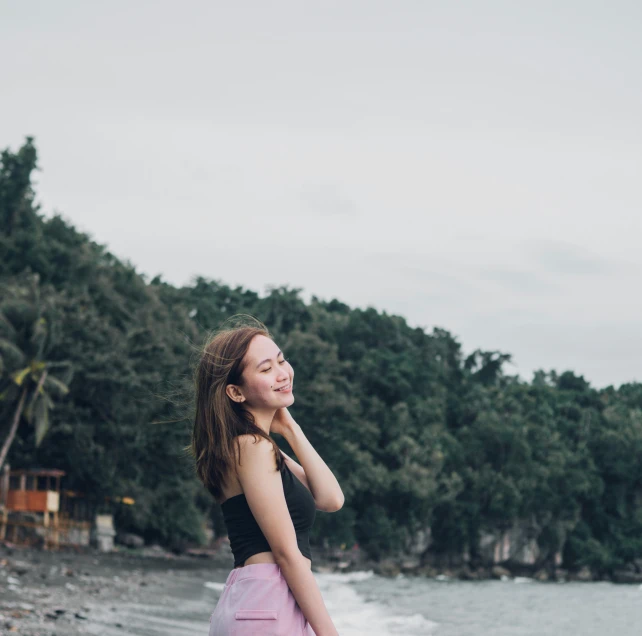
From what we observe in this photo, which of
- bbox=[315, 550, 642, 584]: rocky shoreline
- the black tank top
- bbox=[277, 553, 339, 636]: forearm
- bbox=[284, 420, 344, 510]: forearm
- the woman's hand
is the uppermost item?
the woman's hand

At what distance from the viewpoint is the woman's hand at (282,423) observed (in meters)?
3.28

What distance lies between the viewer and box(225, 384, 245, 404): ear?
3055mm

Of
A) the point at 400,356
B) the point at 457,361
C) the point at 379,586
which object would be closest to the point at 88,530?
the point at 379,586

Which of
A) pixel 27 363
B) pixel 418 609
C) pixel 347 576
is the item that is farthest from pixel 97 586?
pixel 347 576

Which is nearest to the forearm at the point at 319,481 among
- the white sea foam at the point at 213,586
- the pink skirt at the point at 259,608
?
the pink skirt at the point at 259,608

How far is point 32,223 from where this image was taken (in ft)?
166

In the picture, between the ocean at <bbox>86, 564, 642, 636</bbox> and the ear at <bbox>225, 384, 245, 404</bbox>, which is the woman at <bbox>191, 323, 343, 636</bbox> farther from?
the ocean at <bbox>86, 564, 642, 636</bbox>

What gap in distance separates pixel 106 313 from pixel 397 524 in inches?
1151

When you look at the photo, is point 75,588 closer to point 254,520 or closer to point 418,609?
point 418,609

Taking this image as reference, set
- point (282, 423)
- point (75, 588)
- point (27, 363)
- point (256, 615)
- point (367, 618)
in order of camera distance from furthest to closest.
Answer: point (27, 363)
point (367, 618)
point (75, 588)
point (282, 423)
point (256, 615)

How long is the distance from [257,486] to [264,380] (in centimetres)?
36

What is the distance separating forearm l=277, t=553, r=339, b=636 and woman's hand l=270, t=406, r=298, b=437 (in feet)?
1.79

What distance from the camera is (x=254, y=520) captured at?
292cm

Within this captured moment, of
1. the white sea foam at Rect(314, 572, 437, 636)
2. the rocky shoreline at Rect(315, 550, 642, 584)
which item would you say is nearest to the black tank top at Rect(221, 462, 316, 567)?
the white sea foam at Rect(314, 572, 437, 636)
